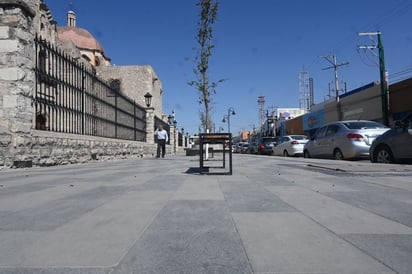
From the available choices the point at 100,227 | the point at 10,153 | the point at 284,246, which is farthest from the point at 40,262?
the point at 10,153

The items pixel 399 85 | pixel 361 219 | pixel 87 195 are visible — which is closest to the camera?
pixel 361 219

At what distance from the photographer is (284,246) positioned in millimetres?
2080

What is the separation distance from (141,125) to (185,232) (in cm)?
1701

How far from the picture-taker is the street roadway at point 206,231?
71.2 inches

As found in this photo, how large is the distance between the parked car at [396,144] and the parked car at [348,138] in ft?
3.74

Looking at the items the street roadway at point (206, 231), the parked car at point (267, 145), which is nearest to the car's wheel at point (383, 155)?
the street roadway at point (206, 231)

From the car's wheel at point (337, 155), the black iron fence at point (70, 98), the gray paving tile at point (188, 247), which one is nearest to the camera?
the gray paving tile at point (188, 247)

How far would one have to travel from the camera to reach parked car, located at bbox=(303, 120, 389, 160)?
1016cm

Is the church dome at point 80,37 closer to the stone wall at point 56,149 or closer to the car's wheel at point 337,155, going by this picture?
the stone wall at point 56,149

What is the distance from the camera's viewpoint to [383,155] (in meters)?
8.85

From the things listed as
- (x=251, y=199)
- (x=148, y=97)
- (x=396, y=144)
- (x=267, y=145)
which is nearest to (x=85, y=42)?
(x=148, y=97)

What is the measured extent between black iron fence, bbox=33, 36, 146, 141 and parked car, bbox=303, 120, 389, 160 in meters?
9.55

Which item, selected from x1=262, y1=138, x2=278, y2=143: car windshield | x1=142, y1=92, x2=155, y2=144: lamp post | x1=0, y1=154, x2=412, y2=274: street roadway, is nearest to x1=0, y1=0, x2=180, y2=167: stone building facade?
x1=0, y1=154, x2=412, y2=274: street roadway

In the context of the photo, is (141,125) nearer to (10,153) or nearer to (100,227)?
(10,153)
